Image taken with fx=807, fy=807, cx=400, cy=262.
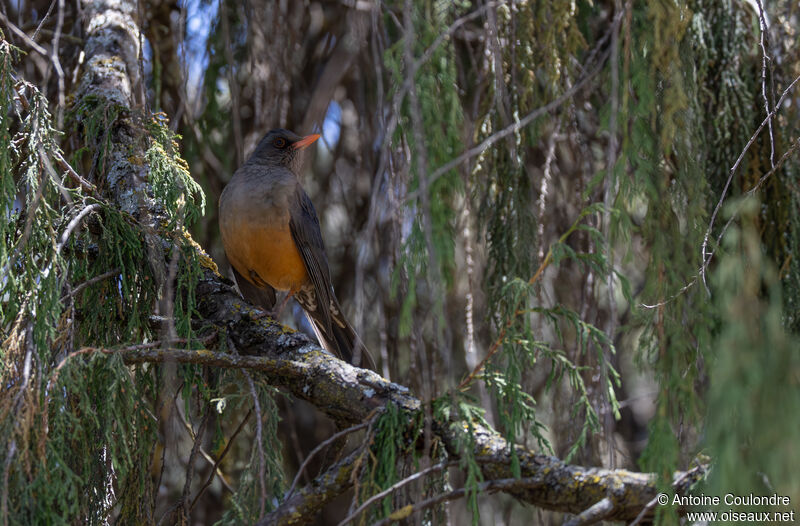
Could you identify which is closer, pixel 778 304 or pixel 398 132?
pixel 778 304

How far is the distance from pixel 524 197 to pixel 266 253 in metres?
1.79

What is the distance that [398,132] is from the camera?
87.2 inches

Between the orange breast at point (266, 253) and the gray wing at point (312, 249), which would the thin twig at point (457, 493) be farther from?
the orange breast at point (266, 253)

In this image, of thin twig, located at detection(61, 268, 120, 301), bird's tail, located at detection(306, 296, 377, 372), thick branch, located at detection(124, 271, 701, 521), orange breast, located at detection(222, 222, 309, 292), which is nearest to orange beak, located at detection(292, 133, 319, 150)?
orange breast, located at detection(222, 222, 309, 292)

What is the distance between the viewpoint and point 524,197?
3.71 m

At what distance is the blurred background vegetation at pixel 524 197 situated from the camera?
201 centimetres

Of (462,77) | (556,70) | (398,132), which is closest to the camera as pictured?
(398,132)

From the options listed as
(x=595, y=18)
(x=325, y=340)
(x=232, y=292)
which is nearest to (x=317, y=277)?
(x=325, y=340)

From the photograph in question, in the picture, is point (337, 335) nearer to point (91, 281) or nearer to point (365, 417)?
point (365, 417)

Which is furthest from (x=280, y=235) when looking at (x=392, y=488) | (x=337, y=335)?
(x=392, y=488)

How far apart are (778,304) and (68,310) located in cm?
218

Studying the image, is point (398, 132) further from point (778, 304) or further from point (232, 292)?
point (232, 292)

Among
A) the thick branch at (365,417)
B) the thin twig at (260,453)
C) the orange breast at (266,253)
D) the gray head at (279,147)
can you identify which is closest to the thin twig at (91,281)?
the thick branch at (365,417)

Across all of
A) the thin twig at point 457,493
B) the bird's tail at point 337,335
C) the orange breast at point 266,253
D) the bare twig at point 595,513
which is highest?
the orange breast at point 266,253
